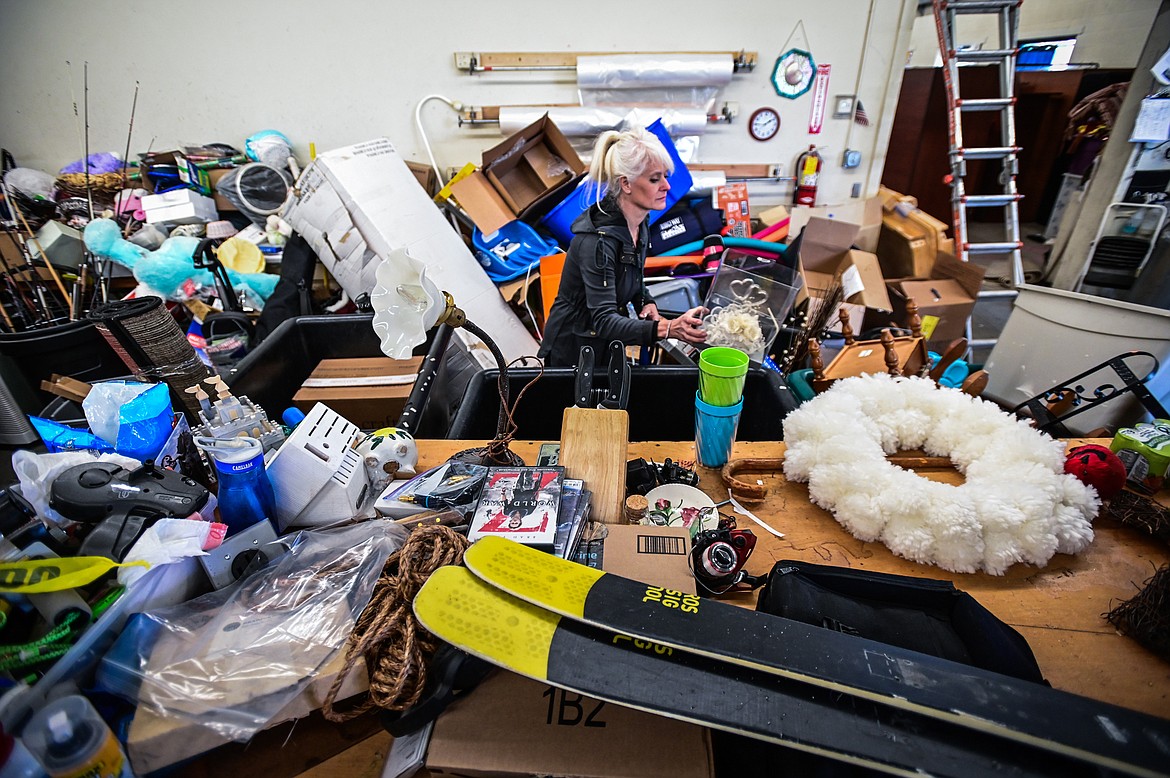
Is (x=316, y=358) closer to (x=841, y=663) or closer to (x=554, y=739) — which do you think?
(x=554, y=739)

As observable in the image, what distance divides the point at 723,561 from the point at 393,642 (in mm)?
514

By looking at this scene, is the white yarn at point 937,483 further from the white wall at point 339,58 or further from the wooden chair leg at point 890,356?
the white wall at point 339,58

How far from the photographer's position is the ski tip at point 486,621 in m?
0.59

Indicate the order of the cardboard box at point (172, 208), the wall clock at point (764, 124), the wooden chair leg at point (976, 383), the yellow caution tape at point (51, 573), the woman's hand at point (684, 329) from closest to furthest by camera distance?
the yellow caution tape at point (51, 573) → the wooden chair leg at point (976, 383) → the woman's hand at point (684, 329) → the cardboard box at point (172, 208) → the wall clock at point (764, 124)

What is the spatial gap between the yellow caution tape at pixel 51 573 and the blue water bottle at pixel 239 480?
0.18 metres

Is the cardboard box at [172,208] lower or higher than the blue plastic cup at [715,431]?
higher

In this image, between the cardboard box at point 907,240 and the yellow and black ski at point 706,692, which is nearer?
the yellow and black ski at point 706,692

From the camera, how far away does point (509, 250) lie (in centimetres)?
295

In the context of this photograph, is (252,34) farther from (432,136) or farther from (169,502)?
(169,502)

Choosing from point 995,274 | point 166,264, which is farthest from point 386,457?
point 995,274

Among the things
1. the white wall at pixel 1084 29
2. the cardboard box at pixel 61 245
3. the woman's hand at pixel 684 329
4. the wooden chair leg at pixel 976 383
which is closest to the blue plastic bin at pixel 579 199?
the woman's hand at pixel 684 329

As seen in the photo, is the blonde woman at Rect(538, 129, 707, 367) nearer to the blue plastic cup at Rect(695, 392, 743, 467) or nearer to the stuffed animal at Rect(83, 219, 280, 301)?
the blue plastic cup at Rect(695, 392, 743, 467)

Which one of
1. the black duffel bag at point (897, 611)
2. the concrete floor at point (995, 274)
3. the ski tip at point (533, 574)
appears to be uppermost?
the ski tip at point (533, 574)

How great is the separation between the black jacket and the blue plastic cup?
52 cm
